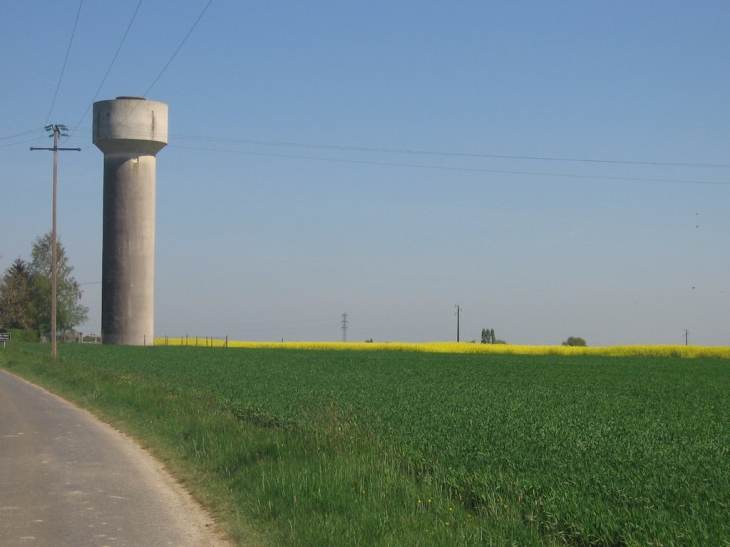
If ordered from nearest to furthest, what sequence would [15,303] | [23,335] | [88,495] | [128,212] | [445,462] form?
1. [88,495]
2. [445,462]
3. [128,212]
4. [23,335]
5. [15,303]

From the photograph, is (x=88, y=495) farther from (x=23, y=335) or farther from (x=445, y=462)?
(x=23, y=335)

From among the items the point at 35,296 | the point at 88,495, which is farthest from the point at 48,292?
the point at 88,495

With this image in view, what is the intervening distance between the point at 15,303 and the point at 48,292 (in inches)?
141

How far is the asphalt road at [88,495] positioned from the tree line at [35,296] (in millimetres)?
82446

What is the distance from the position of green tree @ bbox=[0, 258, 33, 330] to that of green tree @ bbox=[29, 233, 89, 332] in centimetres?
72

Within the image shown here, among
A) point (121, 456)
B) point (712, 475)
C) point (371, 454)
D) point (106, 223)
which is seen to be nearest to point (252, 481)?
point (371, 454)

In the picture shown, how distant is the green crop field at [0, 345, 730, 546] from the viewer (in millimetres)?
7617

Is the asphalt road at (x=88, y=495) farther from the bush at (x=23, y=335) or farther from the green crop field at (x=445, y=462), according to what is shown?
the bush at (x=23, y=335)

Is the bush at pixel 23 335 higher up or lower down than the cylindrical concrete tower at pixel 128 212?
lower down

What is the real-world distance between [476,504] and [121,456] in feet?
21.1

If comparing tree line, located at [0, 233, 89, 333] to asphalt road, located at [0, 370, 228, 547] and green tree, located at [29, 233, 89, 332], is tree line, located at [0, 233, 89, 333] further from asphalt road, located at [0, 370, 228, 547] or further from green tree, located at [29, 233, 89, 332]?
asphalt road, located at [0, 370, 228, 547]

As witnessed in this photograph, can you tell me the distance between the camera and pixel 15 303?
3735 inches

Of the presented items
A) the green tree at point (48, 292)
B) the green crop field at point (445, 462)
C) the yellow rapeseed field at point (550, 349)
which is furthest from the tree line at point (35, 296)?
the green crop field at point (445, 462)

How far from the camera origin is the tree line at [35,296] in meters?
94.5
